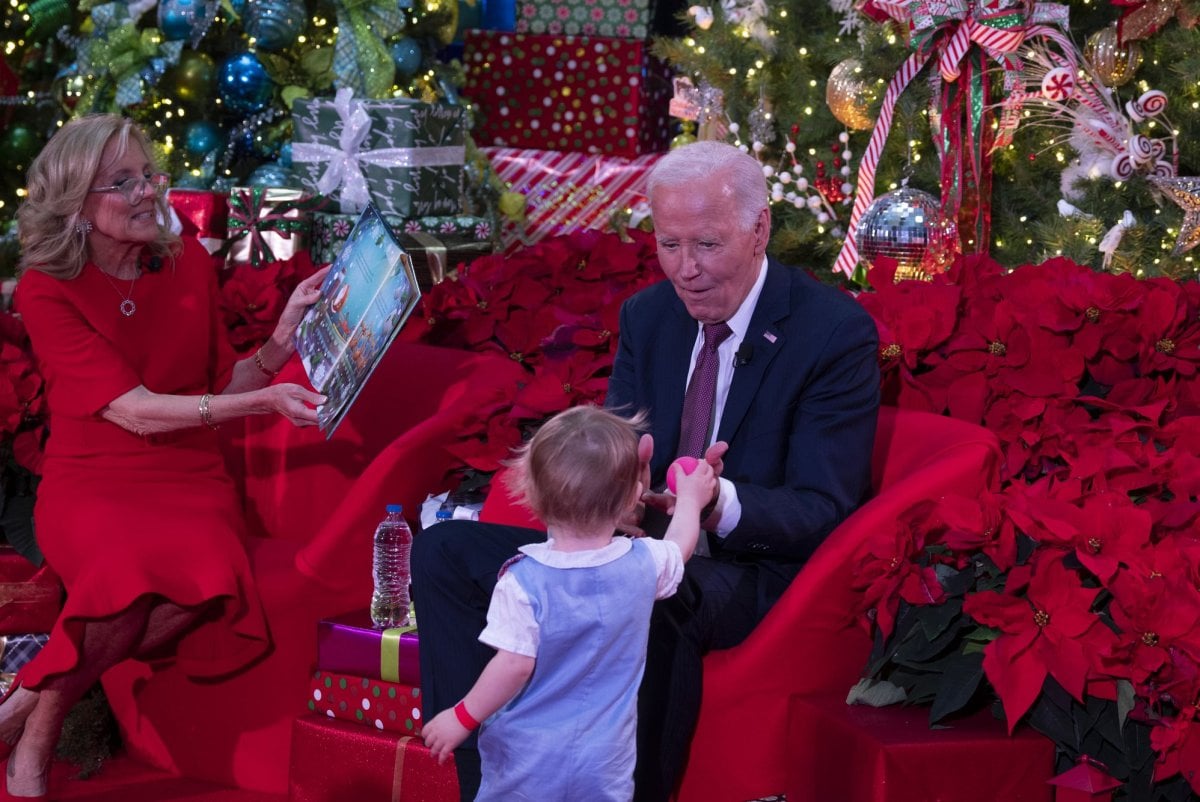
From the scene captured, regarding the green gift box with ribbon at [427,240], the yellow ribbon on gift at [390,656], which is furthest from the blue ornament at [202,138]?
the yellow ribbon on gift at [390,656]

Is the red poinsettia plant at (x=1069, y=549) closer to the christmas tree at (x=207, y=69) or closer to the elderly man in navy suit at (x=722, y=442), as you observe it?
the elderly man in navy suit at (x=722, y=442)

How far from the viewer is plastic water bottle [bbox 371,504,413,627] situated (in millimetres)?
2896

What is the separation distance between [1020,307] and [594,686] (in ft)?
4.51

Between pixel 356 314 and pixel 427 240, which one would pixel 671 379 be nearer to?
pixel 356 314

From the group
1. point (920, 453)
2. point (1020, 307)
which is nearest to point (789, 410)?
point (920, 453)

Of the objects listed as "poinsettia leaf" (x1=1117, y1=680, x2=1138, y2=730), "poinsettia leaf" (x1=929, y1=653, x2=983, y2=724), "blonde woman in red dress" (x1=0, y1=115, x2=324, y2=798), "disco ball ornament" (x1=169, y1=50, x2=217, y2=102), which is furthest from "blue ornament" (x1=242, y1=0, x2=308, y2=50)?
"poinsettia leaf" (x1=1117, y1=680, x2=1138, y2=730)

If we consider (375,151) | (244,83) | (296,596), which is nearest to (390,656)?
(296,596)

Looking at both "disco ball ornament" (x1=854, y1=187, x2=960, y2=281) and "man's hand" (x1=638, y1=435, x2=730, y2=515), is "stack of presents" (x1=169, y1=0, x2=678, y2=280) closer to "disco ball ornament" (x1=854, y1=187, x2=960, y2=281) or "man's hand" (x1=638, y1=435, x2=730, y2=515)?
"disco ball ornament" (x1=854, y1=187, x2=960, y2=281)

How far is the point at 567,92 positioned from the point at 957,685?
550 centimetres

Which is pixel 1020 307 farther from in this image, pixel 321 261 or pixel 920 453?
pixel 321 261

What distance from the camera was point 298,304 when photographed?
3.15 meters

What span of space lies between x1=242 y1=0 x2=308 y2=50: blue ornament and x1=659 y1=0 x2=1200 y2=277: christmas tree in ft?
6.51

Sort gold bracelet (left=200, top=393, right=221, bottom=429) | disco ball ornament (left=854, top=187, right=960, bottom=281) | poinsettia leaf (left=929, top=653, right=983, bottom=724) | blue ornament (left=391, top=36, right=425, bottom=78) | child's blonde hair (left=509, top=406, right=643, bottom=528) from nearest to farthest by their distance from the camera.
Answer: child's blonde hair (left=509, top=406, right=643, bottom=528), poinsettia leaf (left=929, top=653, right=983, bottom=724), gold bracelet (left=200, top=393, right=221, bottom=429), disco ball ornament (left=854, top=187, right=960, bottom=281), blue ornament (left=391, top=36, right=425, bottom=78)

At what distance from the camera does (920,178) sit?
5.42 meters
